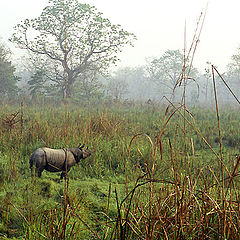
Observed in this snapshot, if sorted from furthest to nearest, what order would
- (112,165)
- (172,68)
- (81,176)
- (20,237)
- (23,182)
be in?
(172,68) < (112,165) < (81,176) < (23,182) < (20,237)

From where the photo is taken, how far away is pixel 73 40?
1873cm

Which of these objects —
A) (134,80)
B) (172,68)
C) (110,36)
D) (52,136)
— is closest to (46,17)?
(110,36)

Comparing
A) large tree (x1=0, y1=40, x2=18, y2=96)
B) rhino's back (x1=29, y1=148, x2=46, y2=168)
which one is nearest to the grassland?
rhino's back (x1=29, y1=148, x2=46, y2=168)

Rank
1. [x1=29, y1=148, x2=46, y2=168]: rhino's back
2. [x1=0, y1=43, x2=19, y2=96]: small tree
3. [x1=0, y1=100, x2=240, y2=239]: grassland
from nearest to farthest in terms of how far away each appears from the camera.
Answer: [x1=0, y1=100, x2=240, y2=239]: grassland, [x1=29, y1=148, x2=46, y2=168]: rhino's back, [x1=0, y1=43, x2=19, y2=96]: small tree

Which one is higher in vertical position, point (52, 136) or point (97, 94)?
point (97, 94)

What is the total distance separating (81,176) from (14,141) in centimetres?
204

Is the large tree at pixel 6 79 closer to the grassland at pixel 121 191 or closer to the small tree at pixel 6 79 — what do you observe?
the small tree at pixel 6 79

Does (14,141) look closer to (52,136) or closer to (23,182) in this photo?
(52,136)

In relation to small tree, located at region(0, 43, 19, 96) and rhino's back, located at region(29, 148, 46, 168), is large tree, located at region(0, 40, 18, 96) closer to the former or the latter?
small tree, located at region(0, 43, 19, 96)

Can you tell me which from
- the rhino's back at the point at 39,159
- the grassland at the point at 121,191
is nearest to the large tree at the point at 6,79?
the grassland at the point at 121,191

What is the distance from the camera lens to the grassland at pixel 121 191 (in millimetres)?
1489

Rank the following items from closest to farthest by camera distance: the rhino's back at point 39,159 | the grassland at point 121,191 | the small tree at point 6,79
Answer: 1. the grassland at point 121,191
2. the rhino's back at point 39,159
3. the small tree at point 6,79

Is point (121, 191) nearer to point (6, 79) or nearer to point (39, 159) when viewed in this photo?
point (39, 159)

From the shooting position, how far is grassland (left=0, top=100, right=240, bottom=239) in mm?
1489
